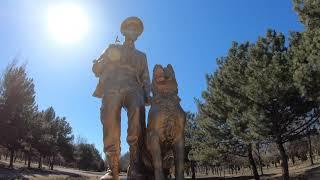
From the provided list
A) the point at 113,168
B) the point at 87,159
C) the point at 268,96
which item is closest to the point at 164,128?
the point at 113,168

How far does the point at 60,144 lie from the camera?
2377 inches

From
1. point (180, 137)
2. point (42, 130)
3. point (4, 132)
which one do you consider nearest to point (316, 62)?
point (180, 137)

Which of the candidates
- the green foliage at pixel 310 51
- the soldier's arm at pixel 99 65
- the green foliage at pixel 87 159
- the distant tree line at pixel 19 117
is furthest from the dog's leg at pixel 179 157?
the green foliage at pixel 87 159

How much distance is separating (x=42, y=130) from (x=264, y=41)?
105 feet

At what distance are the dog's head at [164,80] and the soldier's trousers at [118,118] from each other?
365mm

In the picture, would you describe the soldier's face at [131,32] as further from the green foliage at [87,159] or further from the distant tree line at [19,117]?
the green foliage at [87,159]

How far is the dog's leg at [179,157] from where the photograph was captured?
4996mm

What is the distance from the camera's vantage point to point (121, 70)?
18.3 ft

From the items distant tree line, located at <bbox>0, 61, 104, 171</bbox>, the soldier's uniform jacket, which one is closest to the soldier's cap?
Answer: the soldier's uniform jacket

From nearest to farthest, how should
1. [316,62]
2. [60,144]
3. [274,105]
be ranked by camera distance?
[316,62] < [274,105] < [60,144]

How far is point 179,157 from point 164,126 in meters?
0.44

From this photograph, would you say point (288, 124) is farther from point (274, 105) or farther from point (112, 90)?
point (112, 90)

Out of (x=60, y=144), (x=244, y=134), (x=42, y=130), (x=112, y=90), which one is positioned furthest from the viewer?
(x=60, y=144)

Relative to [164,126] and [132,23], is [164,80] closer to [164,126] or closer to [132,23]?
[164,126]
